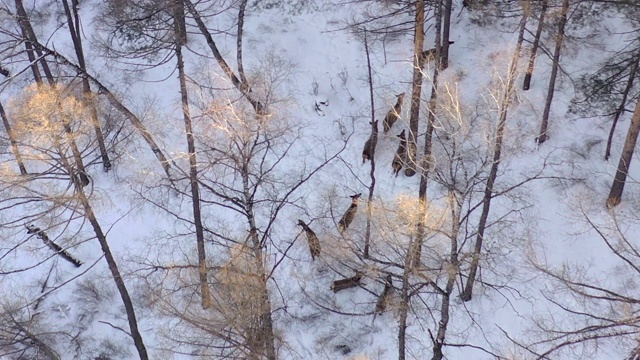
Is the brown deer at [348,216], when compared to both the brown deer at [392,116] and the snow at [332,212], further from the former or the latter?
the brown deer at [392,116]

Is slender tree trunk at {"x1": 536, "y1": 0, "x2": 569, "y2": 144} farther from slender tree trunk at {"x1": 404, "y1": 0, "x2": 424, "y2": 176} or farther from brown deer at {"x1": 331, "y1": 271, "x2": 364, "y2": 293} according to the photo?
brown deer at {"x1": 331, "y1": 271, "x2": 364, "y2": 293}

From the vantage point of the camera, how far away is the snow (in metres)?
16.5

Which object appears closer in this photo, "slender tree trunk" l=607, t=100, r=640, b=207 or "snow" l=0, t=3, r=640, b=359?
"slender tree trunk" l=607, t=100, r=640, b=207

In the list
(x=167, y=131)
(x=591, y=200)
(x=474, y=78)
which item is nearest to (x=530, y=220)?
(x=591, y=200)

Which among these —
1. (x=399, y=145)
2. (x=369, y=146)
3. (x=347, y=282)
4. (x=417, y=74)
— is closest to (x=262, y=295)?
(x=347, y=282)

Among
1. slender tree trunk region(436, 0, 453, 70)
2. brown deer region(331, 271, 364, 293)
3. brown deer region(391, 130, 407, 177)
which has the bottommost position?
brown deer region(331, 271, 364, 293)

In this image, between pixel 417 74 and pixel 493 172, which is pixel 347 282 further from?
pixel 417 74

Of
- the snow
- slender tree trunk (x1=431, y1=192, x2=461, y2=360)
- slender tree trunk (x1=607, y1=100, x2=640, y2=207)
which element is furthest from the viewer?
the snow

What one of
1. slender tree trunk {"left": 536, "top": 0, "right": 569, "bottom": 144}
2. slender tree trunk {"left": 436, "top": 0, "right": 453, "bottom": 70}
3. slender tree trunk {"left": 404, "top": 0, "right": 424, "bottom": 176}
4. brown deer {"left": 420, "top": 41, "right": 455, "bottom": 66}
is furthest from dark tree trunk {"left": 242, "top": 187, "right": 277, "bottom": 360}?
slender tree trunk {"left": 436, "top": 0, "right": 453, "bottom": 70}

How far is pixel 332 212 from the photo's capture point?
58.9 ft

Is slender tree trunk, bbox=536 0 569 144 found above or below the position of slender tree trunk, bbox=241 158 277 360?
above

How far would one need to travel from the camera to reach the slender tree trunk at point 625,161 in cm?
1571

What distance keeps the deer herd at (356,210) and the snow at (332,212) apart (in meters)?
0.29

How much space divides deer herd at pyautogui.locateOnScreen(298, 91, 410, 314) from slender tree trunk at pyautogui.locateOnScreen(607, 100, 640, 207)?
5700 mm
